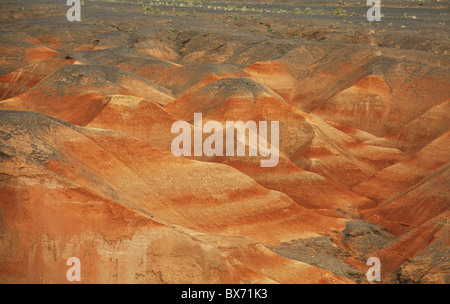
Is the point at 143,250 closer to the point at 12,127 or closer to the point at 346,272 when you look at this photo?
A: the point at 12,127

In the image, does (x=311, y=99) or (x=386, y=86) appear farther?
(x=311, y=99)


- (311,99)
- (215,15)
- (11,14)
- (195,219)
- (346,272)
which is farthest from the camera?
(215,15)

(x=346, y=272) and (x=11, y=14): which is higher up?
(x=11, y=14)

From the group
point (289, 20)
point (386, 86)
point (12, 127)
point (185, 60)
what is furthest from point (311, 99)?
point (12, 127)

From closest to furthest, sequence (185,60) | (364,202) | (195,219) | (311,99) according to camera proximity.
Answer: (195,219) → (364,202) → (311,99) → (185,60)

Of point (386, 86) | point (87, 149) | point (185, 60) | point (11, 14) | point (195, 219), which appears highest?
point (11, 14)

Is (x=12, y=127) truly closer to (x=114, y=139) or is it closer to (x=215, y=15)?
(x=114, y=139)

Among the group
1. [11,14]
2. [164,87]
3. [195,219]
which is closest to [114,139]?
[195,219]
